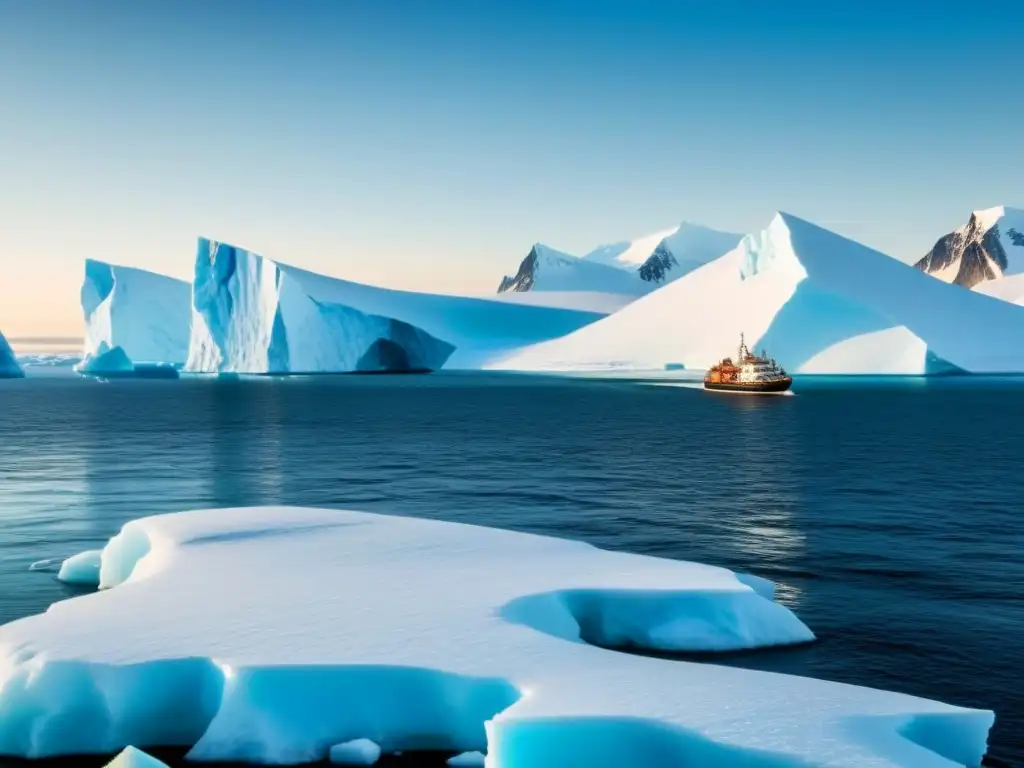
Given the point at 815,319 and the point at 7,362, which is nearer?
the point at 815,319

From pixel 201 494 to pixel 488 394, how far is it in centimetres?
4774

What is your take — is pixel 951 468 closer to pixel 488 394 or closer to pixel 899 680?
pixel 899 680

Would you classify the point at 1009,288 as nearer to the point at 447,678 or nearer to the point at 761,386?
the point at 761,386

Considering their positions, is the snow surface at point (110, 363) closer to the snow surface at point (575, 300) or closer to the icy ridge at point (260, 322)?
the icy ridge at point (260, 322)

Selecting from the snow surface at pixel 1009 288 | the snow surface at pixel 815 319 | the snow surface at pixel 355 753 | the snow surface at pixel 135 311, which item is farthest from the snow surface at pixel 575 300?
the snow surface at pixel 355 753

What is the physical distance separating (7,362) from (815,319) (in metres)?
69.7

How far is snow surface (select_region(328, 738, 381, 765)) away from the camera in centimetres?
696

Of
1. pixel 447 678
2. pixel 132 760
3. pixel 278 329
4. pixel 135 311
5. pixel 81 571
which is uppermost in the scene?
pixel 135 311

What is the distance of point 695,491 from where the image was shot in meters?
21.7

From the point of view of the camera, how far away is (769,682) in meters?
7.20

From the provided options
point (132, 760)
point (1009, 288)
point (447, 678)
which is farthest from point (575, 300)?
point (132, 760)

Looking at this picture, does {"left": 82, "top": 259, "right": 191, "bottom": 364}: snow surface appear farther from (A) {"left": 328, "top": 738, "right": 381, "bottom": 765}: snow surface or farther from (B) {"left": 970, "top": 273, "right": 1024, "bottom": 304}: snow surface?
(B) {"left": 970, "top": 273, "right": 1024, "bottom": 304}: snow surface

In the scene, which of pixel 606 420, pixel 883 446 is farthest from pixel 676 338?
pixel 883 446

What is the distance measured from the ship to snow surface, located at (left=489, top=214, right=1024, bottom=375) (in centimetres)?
1505
